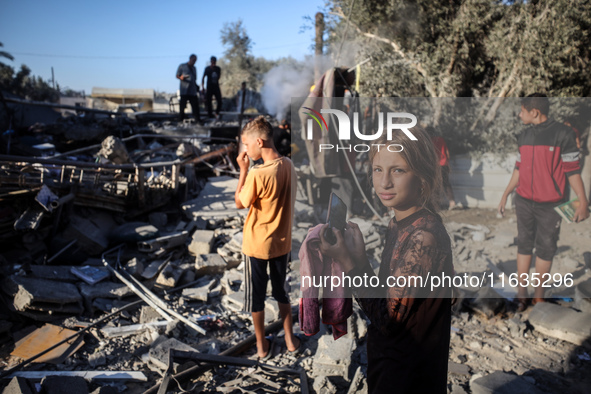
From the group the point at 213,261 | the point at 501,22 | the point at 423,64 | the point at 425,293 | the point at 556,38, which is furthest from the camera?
the point at 423,64

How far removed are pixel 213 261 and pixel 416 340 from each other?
4318 mm

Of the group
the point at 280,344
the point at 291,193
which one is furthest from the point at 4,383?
the point at 291,193

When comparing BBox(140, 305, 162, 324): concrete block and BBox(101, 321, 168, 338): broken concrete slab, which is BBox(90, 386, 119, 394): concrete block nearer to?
BBox(101, 321, 168, 338): broken concrete slab

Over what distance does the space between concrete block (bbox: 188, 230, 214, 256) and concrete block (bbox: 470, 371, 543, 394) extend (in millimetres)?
4088

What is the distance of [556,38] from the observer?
727 centimetres

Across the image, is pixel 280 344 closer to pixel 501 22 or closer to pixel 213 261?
pixel 213 261

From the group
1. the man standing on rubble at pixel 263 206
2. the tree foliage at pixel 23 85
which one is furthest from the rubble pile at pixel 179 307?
the tree foliage at pixel 23 85

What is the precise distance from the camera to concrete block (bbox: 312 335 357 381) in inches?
127

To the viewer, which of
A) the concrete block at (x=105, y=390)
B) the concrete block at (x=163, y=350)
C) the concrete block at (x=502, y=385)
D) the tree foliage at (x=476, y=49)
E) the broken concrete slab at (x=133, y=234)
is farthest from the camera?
the tree foliage at (x=476, y=49)

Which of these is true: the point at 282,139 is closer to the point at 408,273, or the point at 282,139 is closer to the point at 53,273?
the point at 53,273

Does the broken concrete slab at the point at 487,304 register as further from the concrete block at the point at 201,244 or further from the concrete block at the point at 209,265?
the concrete block at the point at 201,244

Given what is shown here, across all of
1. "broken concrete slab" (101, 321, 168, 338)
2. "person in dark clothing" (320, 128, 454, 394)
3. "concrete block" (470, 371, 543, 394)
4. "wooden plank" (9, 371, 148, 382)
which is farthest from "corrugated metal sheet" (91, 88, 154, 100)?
"person in dark clothing" (320, 128, 454, 394)

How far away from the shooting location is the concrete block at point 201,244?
19.3ft

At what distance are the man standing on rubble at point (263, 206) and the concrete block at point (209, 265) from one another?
221cm
